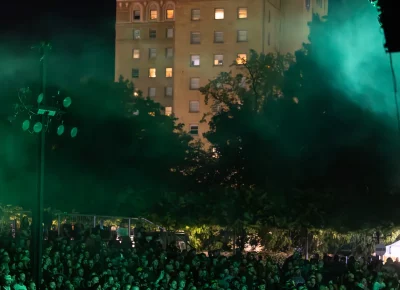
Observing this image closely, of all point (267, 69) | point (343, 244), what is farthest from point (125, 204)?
point (267, 69)

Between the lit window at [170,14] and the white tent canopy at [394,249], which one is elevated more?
the lit window at [170,14]

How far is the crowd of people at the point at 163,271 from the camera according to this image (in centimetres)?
1634

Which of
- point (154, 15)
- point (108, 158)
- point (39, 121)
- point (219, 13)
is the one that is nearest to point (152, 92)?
point (154, 15)

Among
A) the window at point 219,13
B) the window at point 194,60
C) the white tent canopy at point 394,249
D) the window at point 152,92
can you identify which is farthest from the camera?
the window at point 152,92

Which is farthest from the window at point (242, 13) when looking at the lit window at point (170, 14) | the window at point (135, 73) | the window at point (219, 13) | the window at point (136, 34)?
the window at point (136, 34)

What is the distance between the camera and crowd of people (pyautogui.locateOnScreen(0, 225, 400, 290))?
16.3 m

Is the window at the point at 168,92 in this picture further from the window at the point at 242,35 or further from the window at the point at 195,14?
the window at the point at 242,35

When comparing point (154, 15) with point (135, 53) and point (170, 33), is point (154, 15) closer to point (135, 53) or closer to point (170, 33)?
point (170, 33)

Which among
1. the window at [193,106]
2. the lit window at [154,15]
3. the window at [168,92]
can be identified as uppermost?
the lit window at [154,15]

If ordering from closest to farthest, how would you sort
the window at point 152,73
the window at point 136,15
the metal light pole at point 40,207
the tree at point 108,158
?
1. the metal light pole at point 40,207
2. the tree at point 108,158
3. the window at point 152,73
4. the window at point 136,15

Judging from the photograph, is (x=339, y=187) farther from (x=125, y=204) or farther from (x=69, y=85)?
(x=69, y=85)

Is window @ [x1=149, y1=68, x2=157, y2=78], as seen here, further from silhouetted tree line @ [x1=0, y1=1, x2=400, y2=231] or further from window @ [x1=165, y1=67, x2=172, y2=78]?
silhouetted tree line @ [x1=0, y1=1, x2=400, y2=231]

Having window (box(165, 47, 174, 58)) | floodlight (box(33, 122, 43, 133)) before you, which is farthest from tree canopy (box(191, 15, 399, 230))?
window (box(165, 47, 174, 58))

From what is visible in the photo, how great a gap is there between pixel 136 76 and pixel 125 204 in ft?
170
